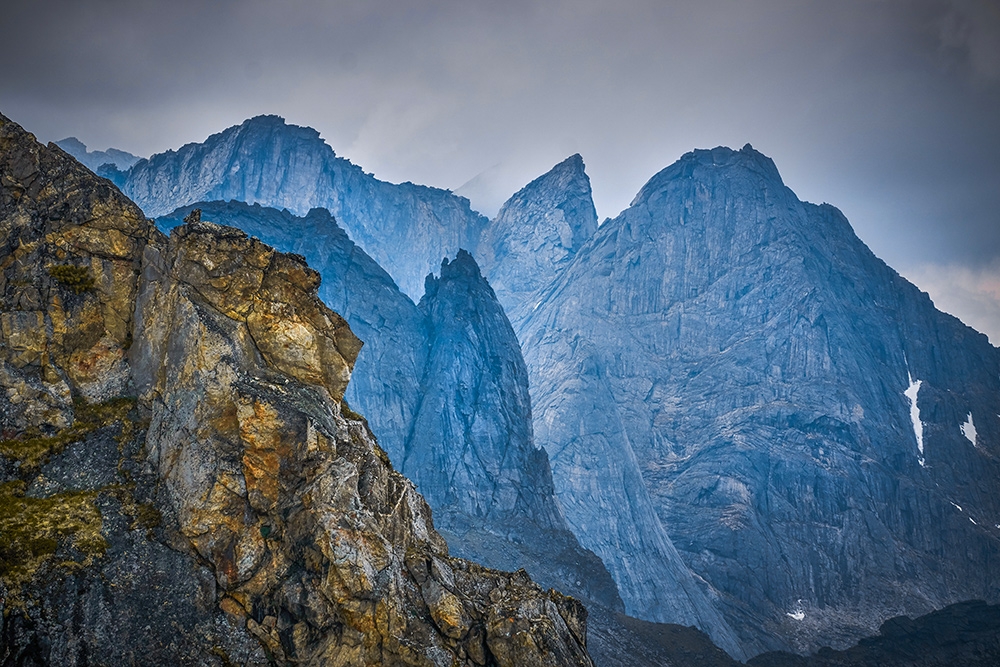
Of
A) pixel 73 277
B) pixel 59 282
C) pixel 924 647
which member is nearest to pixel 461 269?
pixel 73 277

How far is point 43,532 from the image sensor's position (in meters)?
31.2

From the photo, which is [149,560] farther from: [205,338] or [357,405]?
[357,405]

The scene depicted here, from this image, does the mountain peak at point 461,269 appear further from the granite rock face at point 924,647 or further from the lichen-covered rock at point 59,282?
the lichen-covered rock at point 59,282

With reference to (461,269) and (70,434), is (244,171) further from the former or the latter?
(70,434)

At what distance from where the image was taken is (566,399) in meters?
182

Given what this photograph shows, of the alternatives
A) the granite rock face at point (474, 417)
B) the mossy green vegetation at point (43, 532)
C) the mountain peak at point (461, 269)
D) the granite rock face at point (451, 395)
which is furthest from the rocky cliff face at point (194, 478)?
the mountain peak at point (461, 269)

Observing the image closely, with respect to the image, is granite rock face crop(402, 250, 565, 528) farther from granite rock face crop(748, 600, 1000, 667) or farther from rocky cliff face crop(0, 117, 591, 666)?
rocky cliff face crop(0, 117, 591, 666)

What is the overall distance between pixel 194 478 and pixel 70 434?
7478 mm

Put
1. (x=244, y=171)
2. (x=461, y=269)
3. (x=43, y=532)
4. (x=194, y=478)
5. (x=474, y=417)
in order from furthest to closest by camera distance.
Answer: (x=244, y=171)
(x=461, y=269)
(x=474, y=417)
(x=194, y=478)
(x=43, y=532)

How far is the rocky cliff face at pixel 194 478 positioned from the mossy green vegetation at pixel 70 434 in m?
0.09

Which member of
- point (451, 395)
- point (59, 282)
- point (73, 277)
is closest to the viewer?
point (59, 282)

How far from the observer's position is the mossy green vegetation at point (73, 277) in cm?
3800

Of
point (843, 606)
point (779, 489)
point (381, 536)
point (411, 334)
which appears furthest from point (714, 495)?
point (381, 536)

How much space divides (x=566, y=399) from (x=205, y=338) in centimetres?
15129
